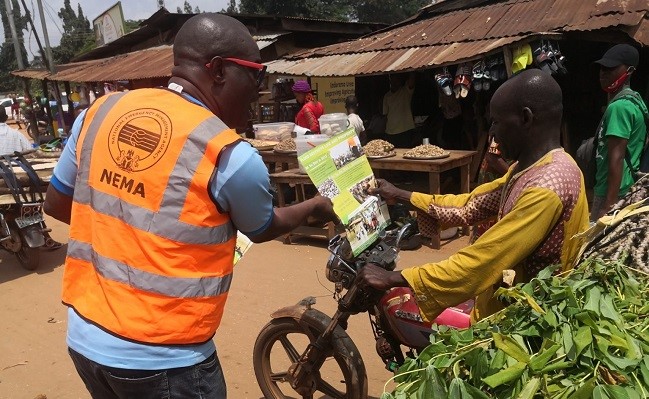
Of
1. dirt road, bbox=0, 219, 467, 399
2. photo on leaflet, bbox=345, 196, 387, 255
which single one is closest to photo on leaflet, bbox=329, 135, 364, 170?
photo on leaflet, bbox=345, 196, 387, 255

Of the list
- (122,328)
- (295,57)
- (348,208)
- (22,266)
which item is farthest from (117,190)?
(295,57)

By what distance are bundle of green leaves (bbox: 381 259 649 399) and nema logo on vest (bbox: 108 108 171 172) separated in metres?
0.92

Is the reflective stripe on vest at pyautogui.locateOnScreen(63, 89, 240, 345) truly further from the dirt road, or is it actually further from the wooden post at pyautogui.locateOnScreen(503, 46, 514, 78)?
the wooden post at pyautogui.locateOnScreen(503, 46, 514, 78)

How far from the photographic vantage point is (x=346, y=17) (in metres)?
36.8

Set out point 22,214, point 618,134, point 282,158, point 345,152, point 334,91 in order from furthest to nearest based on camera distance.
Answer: point 334,91 < point 282,158 < point 22,214 < point 618,134 < point 345,152

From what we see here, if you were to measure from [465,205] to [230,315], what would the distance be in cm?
285

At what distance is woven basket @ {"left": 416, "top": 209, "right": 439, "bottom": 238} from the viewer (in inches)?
97.3

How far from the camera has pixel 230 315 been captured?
14.9ft

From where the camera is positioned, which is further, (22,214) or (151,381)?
(22,214)

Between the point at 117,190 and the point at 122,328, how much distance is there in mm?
400

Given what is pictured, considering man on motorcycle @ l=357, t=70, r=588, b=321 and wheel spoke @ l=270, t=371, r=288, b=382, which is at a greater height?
man on motorcycle @ l=357, t=70, r=588, b=321

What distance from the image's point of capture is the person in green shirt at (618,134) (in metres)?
3.52

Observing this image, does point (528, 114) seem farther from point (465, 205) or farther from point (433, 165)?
point (433, 165)

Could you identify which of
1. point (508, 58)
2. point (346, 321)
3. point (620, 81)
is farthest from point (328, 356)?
point (508, 58)
